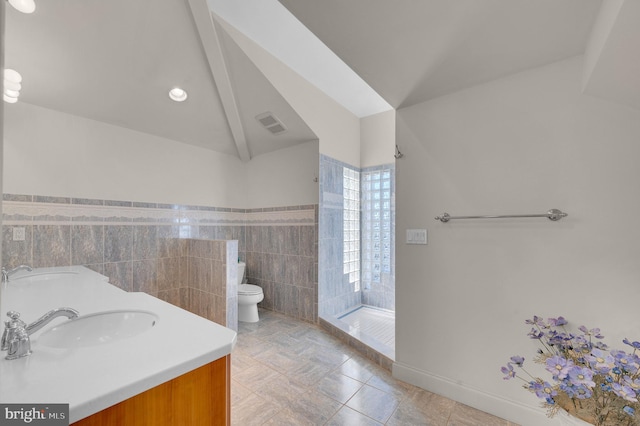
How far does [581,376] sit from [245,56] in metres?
2.92

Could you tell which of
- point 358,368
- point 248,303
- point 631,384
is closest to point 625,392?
point 631,384

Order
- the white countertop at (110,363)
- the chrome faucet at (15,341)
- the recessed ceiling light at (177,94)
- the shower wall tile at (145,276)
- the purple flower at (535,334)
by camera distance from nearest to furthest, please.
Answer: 1. the white countertop at (110,363)
2. the chrome faucet at (15,341)
3. the purple flower at (535,334)
4. the recessed ceiling light at (177,94)
5. the shower wall tile at (145,276)

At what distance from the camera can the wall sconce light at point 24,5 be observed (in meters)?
1.80

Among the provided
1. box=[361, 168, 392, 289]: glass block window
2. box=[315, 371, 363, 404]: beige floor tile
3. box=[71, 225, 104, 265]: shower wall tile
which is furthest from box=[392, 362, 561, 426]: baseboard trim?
box=[71, 225, 104, 265]: shower wall tile

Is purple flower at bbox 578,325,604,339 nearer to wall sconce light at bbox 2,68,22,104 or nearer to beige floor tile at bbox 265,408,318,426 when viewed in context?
beige floor tile at bbox 265,408,318,426

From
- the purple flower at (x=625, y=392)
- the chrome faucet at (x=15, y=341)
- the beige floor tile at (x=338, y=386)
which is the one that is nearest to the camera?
the chrome faucet at (x=15, y=341)

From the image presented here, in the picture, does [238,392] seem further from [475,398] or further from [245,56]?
[245,56]

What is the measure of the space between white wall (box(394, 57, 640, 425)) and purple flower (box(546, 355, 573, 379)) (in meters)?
0.66

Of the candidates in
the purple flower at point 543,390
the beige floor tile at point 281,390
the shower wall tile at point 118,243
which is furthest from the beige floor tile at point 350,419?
the shower wall tile at point 118,243

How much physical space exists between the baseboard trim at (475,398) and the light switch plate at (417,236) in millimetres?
887

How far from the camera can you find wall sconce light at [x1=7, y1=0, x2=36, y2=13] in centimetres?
180

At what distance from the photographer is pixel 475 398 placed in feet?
5.74

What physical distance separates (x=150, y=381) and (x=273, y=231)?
2.96 m

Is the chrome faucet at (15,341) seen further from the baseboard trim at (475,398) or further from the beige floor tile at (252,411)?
the baseboard trim at (475,398)
